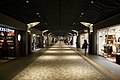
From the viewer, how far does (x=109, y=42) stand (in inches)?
719

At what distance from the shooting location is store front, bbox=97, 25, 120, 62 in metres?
16.3

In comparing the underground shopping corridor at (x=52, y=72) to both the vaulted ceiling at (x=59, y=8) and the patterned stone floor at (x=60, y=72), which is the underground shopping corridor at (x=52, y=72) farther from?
the vaulted ceiling at (x=59, y=8)

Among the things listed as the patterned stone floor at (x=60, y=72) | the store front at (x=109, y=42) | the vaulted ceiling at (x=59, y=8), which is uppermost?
the vaulted ceiling at (x=59, y=8)

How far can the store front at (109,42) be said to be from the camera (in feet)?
53.3

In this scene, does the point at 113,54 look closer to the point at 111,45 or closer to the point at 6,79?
the point at 111,45

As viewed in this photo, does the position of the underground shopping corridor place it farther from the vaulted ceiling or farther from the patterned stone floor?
the vaulted ceiling

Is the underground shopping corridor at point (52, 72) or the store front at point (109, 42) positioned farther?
the store front at point (109, 42)

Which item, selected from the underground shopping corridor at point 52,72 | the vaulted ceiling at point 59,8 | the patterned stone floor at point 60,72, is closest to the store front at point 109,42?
the vaulted ceiling at point 59,8

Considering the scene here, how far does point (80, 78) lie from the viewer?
29.3 ft

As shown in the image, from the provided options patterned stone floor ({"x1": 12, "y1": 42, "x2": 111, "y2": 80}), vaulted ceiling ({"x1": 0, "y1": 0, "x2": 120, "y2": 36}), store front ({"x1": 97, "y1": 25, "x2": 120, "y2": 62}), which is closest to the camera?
patterned stone floor ({"x1": 12, "y1": 42, "x2": 111, "y2": 80})

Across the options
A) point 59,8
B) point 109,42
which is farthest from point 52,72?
point 109,42

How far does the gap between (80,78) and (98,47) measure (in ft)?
39.1

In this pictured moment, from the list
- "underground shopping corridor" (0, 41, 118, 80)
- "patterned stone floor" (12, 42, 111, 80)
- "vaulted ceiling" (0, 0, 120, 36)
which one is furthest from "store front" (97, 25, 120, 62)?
"patterned stone floor" (12, 42, 111, 80)

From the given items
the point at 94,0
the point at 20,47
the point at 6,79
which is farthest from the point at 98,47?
the point at 6,79
